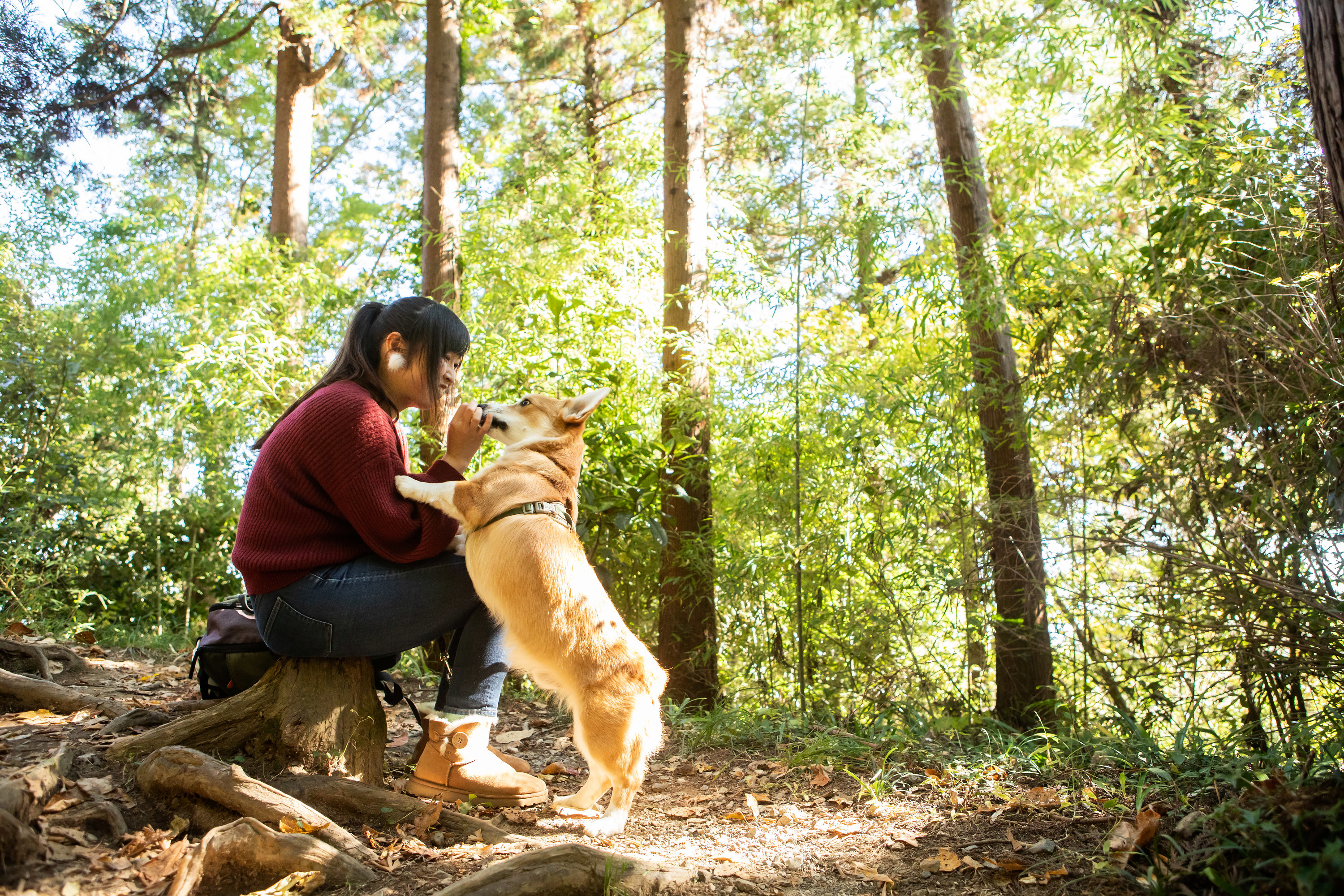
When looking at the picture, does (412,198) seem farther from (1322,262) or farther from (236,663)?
(1322,262)

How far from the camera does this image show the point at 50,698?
2.69 meters

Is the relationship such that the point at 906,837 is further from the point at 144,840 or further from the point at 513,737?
the point at 144,840

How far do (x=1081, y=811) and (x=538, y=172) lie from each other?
15.4 ft

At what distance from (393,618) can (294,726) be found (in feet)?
1.39

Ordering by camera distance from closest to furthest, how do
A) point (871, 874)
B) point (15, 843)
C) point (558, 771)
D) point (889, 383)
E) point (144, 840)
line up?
point (15, 843), point (144, 840), point (871, 874), point (558, 771), point (889, 383)

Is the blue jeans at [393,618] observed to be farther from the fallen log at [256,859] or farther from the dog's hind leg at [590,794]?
the fallen log at [256,859]

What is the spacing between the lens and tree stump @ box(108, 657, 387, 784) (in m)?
2.24

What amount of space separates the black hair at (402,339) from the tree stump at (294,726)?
75 cm

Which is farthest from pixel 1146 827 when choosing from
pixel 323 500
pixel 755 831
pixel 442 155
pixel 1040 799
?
pixel 442 155

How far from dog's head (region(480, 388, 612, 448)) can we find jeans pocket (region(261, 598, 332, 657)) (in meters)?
0.92

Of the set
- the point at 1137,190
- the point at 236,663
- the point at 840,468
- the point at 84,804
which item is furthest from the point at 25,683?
the point at 1137,190

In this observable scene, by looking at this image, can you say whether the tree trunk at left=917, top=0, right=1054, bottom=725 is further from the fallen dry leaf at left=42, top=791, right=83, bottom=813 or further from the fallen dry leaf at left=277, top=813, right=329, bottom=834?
the fallen dry leaf at left=42, top=791, right=83, bottom=813

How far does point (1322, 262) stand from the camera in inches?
101

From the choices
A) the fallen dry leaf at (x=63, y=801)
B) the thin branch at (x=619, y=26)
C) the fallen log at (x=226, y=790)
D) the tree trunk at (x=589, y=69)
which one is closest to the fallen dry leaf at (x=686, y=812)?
the fallen log at (x=226, y=790)
